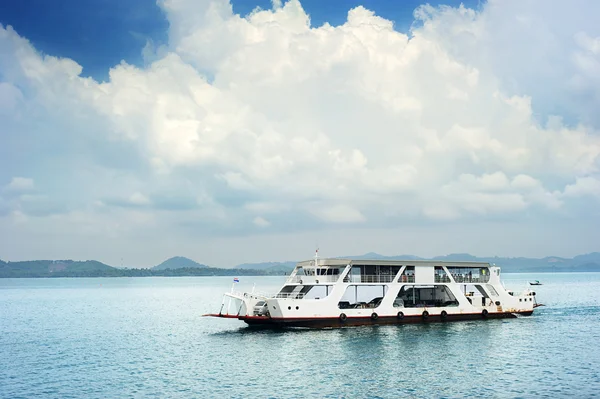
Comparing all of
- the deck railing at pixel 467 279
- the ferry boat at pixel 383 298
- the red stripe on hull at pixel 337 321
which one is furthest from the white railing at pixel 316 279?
the deck railing at pixel 467 279

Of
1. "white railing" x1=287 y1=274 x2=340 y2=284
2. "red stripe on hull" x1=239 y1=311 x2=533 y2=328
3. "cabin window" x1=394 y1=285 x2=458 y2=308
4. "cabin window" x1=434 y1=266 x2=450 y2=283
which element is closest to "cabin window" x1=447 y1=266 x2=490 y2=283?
"cabin window" x1=434 y1=266 x2=450 y2=283

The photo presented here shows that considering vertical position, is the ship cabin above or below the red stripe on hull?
above

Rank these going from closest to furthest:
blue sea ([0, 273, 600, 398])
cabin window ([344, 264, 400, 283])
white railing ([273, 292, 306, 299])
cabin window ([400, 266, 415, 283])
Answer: blue sea ([0, 273, 600, 398])
white railing ([273, 292, 306, 299])
cabin window ([344, 264, 400, 283])
cabin window ([400, 266, 415, 283])

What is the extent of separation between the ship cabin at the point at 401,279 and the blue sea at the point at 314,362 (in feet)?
11.9

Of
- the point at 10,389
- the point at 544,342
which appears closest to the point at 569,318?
the point at 544,342

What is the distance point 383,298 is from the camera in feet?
187

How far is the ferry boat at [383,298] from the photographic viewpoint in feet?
176

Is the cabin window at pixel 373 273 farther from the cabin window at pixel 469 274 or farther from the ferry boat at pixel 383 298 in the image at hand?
the cabin window at pixel 469 274

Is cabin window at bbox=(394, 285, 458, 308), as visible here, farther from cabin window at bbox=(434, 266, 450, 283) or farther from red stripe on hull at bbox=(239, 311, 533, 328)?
red stripe on hull at bbox=(239, 311, 533, 328)

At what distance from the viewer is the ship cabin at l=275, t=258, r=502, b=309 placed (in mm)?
56188

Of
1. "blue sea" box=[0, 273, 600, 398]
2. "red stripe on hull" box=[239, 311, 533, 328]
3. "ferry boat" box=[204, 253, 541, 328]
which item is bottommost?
"blue sea" box=[0, 273, 600, 398]

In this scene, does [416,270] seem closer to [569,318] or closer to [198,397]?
[569,318]

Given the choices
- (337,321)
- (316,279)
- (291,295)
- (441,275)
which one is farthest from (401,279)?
(291,295)

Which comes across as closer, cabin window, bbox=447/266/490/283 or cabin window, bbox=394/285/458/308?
cabin window, bbox=447/266/490/283
